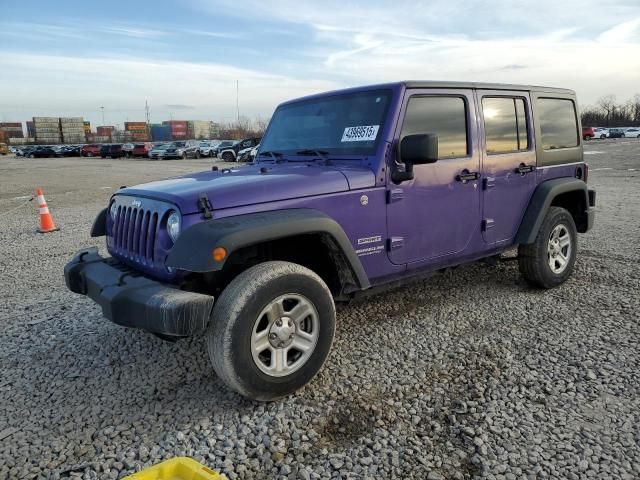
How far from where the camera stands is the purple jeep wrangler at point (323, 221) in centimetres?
277

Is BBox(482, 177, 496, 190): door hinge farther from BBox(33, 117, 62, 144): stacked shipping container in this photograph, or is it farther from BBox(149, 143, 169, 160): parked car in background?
BBox(33, 117, 62, 144): stacked shipping container

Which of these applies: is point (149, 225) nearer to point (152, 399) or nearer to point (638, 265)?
point (152, 399)

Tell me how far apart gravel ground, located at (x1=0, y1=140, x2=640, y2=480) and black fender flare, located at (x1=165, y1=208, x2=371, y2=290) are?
3.03 ft

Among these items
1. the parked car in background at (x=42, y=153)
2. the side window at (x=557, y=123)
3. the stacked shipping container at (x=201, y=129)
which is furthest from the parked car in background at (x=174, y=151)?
the stacked shipping container at (x=201, y=129)

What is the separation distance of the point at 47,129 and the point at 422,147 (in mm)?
108561

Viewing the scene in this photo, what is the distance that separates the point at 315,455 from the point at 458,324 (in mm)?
2030

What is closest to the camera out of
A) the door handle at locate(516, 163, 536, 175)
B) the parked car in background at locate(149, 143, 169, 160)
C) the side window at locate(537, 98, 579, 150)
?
the door handle at locate(516, 163, 536, 175)

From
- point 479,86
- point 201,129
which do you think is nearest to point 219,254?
point 479,86

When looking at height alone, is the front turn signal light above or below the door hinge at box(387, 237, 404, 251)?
above

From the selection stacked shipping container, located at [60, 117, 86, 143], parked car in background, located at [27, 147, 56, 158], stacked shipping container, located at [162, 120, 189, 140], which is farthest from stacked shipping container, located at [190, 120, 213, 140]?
parked car in background, located at [27, 147, 56, 158]

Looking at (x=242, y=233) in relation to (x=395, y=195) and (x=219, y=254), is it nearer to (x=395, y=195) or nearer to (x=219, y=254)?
(x=219, y=254)

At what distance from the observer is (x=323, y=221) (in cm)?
305

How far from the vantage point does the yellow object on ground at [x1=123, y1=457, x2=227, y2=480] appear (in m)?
2.16

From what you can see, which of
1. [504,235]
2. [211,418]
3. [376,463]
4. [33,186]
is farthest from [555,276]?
[33,186]
